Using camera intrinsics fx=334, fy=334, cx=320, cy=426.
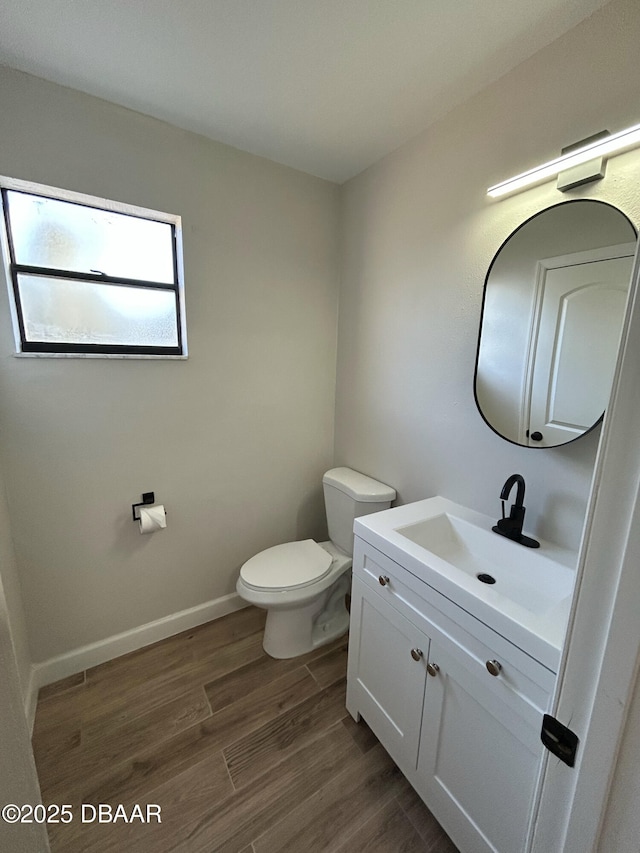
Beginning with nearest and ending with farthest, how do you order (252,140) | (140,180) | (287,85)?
1. (287,85)
2. (140,180)
3. (252,140)

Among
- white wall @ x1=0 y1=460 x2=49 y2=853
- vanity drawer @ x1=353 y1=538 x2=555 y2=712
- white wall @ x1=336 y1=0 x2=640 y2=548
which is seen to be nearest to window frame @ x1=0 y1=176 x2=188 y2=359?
white wall @ x1=336 y1=0 x2=640 y2=548

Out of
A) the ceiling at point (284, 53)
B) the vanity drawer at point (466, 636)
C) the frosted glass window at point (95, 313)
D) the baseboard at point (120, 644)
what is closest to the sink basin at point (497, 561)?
the vanity drawer at point (466, 636)

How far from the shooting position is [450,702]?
98cm

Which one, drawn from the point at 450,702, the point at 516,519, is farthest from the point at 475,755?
the point at 516,519

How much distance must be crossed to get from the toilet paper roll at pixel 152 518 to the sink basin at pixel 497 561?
1.15 m

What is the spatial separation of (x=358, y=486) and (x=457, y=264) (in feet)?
3.83

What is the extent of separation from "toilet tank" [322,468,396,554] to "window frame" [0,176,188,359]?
3.56 ft

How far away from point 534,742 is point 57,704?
74.1 inches

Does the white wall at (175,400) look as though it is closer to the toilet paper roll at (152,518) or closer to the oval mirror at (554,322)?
the toilet paper roll at (152,518)

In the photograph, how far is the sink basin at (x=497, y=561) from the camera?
105 centimetres

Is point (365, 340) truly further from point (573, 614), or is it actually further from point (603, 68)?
point (573, 614)

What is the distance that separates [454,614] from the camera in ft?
3.11

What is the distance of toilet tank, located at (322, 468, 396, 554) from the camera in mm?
1783

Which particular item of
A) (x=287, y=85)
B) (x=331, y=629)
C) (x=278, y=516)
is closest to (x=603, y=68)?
(x=287, y=85)
